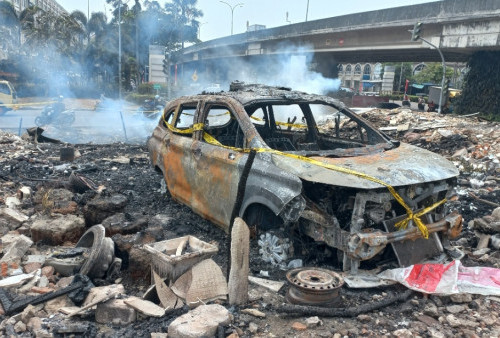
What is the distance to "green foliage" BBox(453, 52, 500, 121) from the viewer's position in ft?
68.1

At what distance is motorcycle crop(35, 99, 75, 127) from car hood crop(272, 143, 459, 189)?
16.8m

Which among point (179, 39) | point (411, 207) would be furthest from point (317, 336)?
point (179, 39)

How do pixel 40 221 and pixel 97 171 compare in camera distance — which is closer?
pixel 40 221

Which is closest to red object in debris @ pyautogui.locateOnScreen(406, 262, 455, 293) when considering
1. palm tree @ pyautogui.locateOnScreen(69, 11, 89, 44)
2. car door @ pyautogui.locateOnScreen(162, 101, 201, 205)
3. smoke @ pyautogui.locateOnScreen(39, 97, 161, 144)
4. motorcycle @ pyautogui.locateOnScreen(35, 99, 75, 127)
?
car door @ pyautogui.locateOnScreen(162, 101, 201, 205)

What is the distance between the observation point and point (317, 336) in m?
3.29

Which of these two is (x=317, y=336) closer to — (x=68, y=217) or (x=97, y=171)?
(x=68, y=217)

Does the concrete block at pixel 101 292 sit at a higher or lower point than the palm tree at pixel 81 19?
lower

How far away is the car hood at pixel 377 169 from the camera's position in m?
3.85

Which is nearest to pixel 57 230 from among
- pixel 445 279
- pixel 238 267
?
pixel 238 267

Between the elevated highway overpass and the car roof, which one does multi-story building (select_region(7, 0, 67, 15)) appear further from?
the car roof

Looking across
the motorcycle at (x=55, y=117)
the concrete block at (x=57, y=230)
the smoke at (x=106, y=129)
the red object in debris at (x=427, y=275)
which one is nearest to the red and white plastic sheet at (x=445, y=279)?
the red object in debris at (x=427, y=275)

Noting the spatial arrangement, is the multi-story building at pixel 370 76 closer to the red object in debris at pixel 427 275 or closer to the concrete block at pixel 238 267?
the red object in debris at pixel 427 275

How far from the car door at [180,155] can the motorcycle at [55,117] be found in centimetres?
1402

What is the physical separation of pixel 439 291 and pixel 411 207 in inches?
31.4
